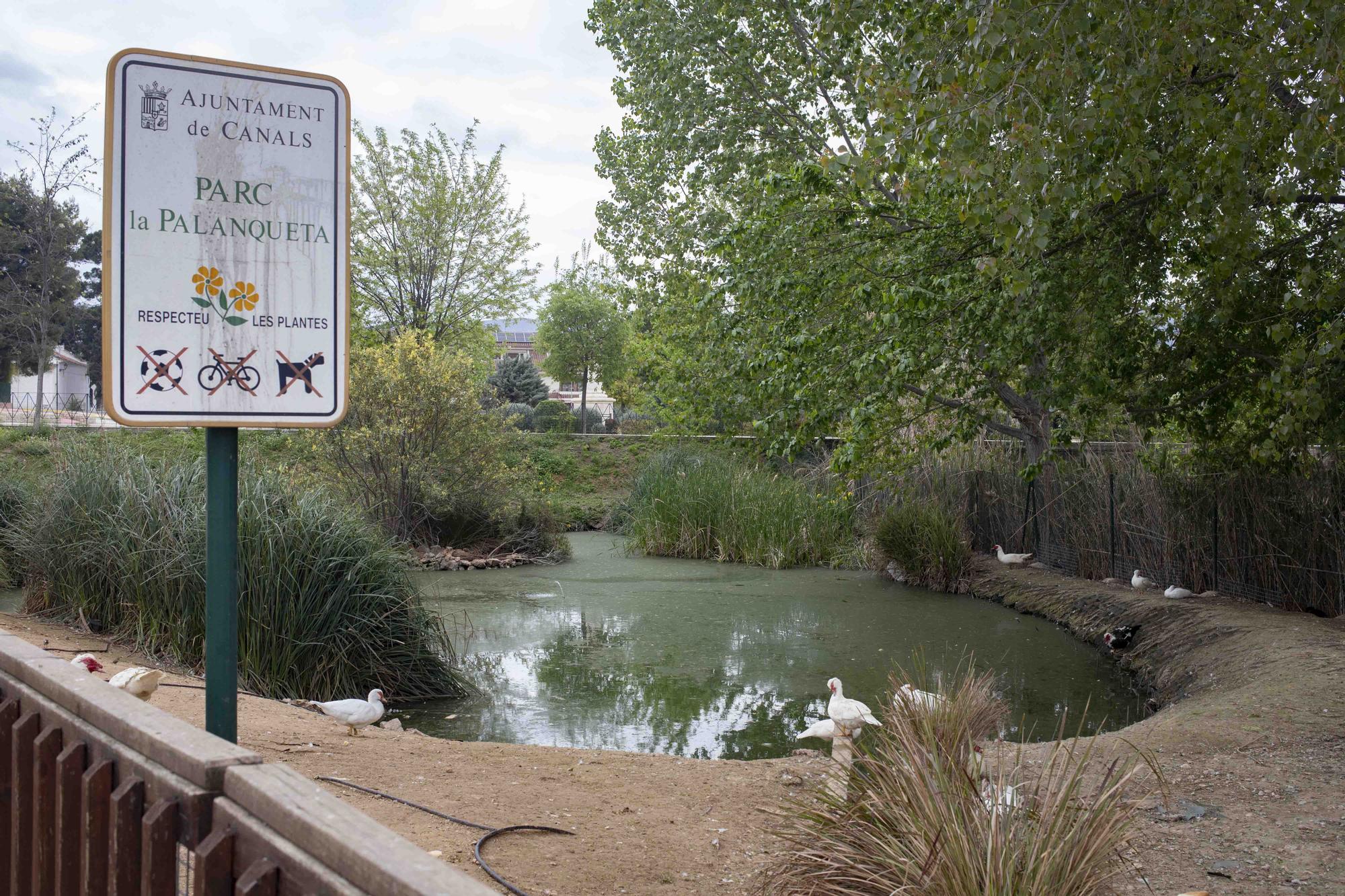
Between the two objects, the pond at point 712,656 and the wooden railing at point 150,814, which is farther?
the pond at point 712,656

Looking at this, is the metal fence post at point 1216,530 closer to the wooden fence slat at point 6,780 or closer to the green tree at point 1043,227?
the green tree at point 1043,227

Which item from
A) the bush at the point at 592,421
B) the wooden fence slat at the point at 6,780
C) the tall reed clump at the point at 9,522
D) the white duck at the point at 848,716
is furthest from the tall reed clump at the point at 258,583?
the bush at the point at 592,421

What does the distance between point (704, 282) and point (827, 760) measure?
39.1ft

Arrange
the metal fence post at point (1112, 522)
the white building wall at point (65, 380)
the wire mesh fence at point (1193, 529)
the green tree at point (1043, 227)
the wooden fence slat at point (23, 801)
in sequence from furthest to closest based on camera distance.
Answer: the white building wall at point (65, 380) < the metal fence post at point (1112, 522) < the wire mesh fence at point (1193, 529) < the green tree at point (1043, 227) < the wooden fence slat at point (23, 801)

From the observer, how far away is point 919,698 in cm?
525

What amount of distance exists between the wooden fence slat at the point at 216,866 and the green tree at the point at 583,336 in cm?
3713

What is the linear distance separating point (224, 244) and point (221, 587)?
741 millimetres

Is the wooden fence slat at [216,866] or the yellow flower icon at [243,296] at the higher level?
the yellow flower icon at [243,296]

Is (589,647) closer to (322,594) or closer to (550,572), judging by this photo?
(322,594)

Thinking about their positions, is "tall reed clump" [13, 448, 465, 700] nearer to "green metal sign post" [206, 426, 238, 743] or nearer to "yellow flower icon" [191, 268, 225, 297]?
"green metal sign post" [206, 426, 238, 743]

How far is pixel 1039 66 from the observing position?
15.7 ft

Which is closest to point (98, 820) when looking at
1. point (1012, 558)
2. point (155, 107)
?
point (155, 107)

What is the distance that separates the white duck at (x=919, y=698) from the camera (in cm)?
484

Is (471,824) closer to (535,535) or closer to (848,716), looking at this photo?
(848,716)
